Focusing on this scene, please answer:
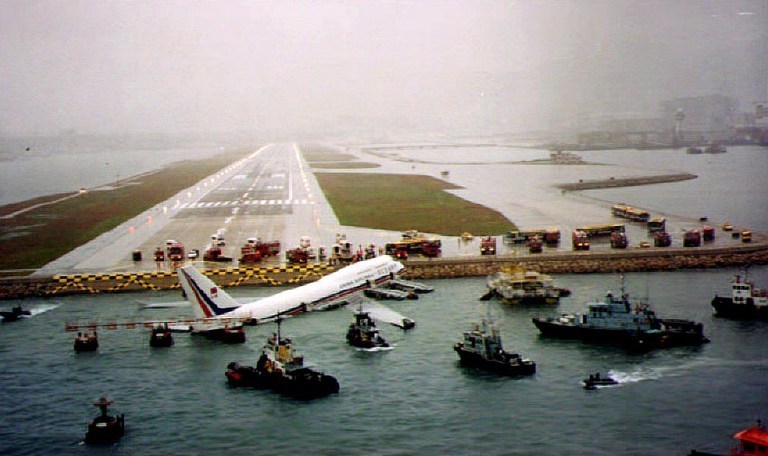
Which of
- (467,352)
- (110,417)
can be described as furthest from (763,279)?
(110,417)

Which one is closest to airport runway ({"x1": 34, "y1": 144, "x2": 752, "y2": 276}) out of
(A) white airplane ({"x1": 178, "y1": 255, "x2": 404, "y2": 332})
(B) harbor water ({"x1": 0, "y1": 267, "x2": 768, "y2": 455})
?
(A) white airplane ({"x1": 178, "y1": 255, "x2": 404, "y2": 332})

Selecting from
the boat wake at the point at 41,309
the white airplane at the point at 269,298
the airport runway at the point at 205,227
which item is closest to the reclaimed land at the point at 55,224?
the airport runway at the point at 205,227

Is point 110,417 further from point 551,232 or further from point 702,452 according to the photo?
point 551,232

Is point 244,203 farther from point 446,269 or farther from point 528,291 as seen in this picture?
point 528,291

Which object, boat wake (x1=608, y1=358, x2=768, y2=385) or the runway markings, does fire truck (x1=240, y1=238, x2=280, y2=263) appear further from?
boat wake (x1=608, y1=358, x2=768, y2=385)

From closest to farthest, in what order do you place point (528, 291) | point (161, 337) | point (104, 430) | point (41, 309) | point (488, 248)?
point (104, 430) < point (161, 337) < point (528, 291) < point (41, 309) < point (488, 248)

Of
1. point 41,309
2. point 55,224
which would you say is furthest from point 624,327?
point 55,224

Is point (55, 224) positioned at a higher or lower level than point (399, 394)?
higher
